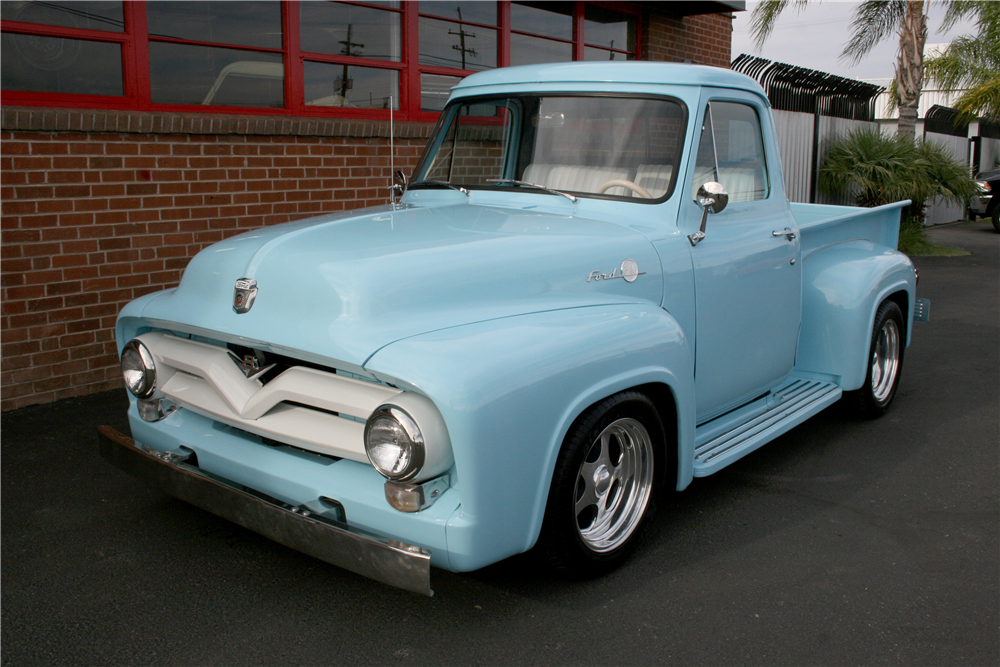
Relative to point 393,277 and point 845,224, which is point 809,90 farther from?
point 393,277

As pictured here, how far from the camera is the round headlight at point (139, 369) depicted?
3400mm

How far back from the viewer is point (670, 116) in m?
3.79

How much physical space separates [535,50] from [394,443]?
7.46m

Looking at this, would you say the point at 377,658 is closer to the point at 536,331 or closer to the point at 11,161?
the point at 536,331

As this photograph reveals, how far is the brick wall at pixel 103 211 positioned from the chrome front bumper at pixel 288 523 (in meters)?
2.60

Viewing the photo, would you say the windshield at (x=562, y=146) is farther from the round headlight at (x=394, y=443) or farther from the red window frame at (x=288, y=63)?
the red window frame at (x=288, y=63)

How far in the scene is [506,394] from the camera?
2578 millimetres

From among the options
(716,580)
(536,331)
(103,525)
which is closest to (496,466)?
(536,331)

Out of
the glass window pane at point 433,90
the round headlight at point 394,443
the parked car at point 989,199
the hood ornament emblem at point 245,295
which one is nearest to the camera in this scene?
the round headlight at point 394,443

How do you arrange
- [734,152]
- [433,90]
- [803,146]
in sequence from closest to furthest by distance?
[734,152]
[433,90]
[803,146]

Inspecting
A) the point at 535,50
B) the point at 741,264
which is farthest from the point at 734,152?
the point at 535,50

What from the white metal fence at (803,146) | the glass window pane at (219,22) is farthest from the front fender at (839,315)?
the white metal fence at (803,146)

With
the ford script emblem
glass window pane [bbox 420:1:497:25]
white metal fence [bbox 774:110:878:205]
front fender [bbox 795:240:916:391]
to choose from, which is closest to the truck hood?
the ford script emblem

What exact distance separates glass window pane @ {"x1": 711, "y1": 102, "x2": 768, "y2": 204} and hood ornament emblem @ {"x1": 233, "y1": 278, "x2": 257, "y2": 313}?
7.23 ft
